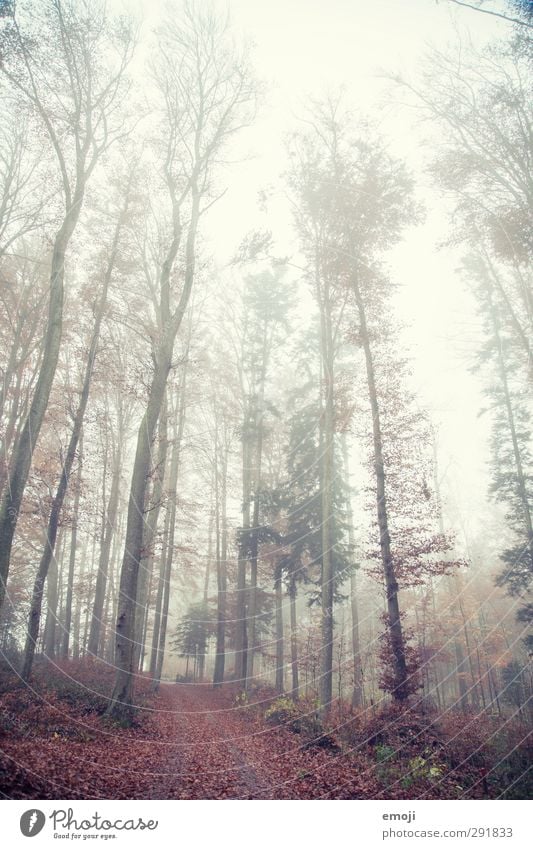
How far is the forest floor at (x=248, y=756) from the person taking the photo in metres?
3.96

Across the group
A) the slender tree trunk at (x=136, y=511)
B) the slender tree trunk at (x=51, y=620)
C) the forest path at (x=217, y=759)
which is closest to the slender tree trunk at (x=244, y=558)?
the forest path at (x=217, y=759)

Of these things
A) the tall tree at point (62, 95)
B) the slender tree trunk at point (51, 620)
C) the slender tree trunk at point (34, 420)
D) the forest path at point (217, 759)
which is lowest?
the forest path at point (217, 759)

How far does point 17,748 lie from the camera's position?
12.5 feet

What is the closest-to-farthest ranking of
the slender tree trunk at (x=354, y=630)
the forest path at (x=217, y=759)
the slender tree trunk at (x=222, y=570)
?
the forest path at (x=217, y=759)
the slender tree trunk at (x=354, y=630)
the slender tree trunk at (x=222, y=570)

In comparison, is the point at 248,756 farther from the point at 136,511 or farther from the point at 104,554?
the point at 104,554

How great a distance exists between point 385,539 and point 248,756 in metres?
4.77

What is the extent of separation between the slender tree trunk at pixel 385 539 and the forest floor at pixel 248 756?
2.90 feet

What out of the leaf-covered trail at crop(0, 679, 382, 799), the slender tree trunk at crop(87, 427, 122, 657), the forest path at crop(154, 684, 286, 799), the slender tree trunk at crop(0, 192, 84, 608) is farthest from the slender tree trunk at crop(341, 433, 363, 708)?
the slender tree trunk at crop(87, 427, 122, 657)

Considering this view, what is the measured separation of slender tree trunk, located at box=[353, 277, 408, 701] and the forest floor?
0.88 metres

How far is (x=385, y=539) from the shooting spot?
27.8ft

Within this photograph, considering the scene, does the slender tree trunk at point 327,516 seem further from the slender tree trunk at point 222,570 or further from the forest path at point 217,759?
the slender tree trunk at point 222,570

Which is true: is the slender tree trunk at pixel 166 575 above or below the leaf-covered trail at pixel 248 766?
above
